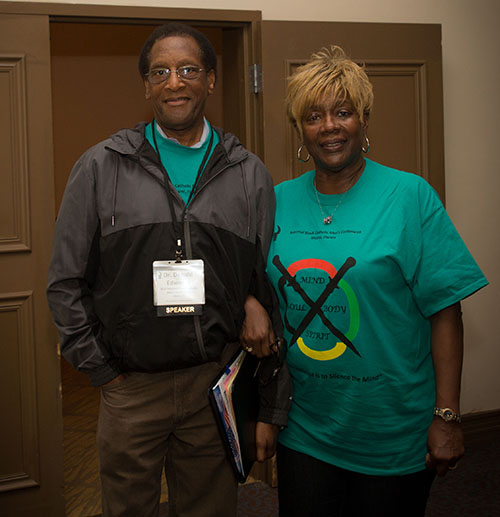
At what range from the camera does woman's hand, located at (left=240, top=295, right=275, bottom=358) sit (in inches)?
58.8

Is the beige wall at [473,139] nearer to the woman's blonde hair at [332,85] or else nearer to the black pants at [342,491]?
the woman's blonde hair at [332,85]

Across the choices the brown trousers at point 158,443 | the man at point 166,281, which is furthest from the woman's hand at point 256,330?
the brown trousers at point 158,443

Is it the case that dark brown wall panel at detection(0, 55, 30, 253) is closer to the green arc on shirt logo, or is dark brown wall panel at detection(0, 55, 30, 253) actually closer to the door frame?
the door frame

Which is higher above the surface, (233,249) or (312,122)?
(312,122)

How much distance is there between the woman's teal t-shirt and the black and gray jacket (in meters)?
0.15

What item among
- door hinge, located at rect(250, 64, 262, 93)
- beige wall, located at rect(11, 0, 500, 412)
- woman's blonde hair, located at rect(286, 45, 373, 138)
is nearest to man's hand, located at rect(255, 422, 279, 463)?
woman's blonde hair, located at rect(286, 45, 373, 138)

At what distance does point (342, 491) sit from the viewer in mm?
1461

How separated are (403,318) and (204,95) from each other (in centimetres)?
77

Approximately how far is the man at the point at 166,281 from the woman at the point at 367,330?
0.39 ft

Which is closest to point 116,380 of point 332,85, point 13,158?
point 332,85

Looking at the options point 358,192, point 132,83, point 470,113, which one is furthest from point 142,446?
point 132,83

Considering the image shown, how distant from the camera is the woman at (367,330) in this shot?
139 centimetres

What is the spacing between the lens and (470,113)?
304cm

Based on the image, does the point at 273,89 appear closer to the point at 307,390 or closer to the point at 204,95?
the point at 204,95
